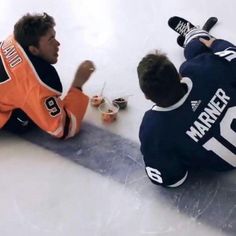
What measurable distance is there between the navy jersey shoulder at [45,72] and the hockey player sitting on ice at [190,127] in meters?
0.39

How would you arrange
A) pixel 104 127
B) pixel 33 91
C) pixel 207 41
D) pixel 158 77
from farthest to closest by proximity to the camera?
pixel 207 41, pixel 104 127, pixel 33 91, pixel 158 77

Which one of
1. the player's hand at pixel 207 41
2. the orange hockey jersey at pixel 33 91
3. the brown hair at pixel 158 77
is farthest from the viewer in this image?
the player's hand at pixel 207 41

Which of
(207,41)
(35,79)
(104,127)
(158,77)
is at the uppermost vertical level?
(158,77)

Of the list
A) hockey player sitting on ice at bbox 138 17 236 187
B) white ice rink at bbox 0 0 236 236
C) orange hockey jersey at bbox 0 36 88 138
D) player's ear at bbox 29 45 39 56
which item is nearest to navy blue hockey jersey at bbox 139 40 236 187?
hockey player sitting on ice at bbox 138 17 236 187

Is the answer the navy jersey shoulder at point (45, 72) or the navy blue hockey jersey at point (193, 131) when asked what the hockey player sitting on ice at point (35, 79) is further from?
the navy blue hockey jersey at point (193, 131)

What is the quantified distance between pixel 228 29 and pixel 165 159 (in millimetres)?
1042

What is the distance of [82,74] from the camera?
1837 millimetres

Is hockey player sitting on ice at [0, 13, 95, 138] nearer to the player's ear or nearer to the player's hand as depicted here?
the player's ear

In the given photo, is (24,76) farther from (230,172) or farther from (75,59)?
(230,172)

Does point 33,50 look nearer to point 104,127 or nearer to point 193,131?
point 104,127

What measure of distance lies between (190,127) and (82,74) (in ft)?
1.85

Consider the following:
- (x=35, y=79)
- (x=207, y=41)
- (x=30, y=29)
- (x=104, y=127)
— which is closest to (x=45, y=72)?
(x=35, y=79)

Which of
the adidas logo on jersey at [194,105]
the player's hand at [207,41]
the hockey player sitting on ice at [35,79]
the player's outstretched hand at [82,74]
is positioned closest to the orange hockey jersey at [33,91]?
the hockey player sitting on ice at [35,79]

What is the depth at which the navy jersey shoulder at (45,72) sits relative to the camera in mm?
1648
